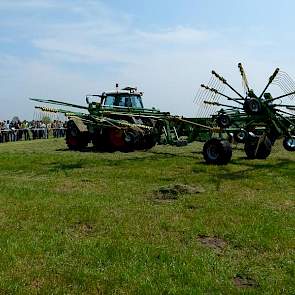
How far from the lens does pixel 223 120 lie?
17.7m

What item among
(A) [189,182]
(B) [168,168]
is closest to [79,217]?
(A) [189,182]

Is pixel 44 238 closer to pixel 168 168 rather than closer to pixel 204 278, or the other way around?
pixel 204 278

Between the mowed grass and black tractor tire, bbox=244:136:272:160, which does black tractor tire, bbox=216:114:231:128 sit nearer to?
black tractor tire, bbox=244:136:272:160

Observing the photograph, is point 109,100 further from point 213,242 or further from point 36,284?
point 36,284

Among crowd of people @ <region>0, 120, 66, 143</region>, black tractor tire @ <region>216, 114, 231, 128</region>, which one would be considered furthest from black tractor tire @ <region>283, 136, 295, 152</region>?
crowd of people @ <region>0, 120, 66, 143</region>

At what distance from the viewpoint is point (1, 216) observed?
26.3 ft

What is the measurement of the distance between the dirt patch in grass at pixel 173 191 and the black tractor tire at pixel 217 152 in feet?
14.6

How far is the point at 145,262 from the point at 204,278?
0.80 m

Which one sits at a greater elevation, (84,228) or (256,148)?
(256,148)

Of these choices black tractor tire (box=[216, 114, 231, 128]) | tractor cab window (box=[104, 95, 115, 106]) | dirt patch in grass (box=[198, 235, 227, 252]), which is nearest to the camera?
dirt patch in grass (box=[198, 235, 227, 252])

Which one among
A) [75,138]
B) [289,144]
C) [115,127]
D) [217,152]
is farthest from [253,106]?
[75,138]

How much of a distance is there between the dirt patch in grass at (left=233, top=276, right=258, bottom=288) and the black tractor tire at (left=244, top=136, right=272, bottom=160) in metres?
11.2

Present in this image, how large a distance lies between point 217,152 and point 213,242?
8.20 metres

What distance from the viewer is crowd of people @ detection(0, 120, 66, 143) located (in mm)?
36844
